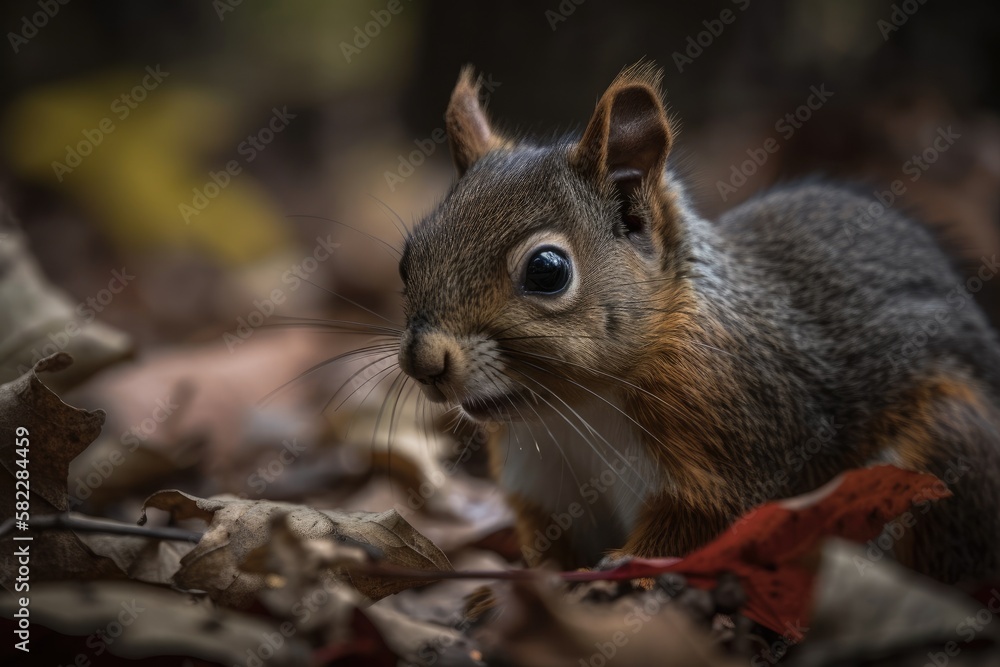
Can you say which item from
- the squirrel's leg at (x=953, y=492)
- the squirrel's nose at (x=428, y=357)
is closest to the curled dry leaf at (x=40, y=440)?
the squirrel's nose at (x=428, y=357)

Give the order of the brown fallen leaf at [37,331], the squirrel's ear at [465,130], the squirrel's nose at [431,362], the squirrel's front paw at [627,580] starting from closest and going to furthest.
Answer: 1. the squirrel's front paw at [627,580]
2. the squirrel's nose at [431,362]
3. the squirrel's ear at [465,130]
4. the brown fallen leaf at [37,331]

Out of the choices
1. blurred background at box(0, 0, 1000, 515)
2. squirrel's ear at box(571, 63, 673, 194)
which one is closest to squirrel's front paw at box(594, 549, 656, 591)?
squirrel's ear at box(571, 63, 673, 194)

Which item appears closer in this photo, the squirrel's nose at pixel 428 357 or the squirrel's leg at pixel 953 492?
the squirrel's nose at pixel 428 357

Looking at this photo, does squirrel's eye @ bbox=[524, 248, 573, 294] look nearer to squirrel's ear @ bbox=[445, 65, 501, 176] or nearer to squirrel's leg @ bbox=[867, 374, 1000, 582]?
squirrel's ear @ bbox=[445, 65, 501, 176]

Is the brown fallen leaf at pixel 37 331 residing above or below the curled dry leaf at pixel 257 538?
above

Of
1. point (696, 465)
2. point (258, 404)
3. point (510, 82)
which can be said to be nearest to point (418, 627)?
point (696, 465)

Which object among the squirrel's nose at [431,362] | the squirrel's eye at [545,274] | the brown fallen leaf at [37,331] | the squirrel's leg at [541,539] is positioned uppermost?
the squirrel's eye at [545,274]

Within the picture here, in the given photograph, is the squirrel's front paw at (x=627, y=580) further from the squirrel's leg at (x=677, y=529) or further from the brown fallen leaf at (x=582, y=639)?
the brown fallen leaf at (x=582, y=639)
